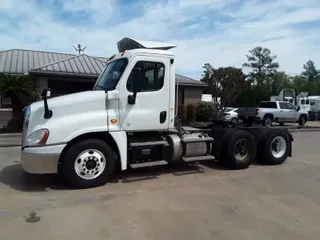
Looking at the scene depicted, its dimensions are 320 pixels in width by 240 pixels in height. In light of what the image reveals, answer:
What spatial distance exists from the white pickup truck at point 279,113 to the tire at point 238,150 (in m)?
14.4

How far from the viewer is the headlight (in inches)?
217

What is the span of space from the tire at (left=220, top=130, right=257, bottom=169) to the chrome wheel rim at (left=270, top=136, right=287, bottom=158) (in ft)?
3.03

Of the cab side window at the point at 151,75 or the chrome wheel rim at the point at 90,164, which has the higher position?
the cab side window at the point at 151,75

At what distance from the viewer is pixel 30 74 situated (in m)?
16.6

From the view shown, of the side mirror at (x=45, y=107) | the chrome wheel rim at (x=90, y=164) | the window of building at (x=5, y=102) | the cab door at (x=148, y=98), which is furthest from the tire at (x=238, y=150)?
the window of building at (x=5, y=102)

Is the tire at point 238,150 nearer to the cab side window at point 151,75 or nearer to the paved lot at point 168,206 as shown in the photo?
the paved lot at point 168,206

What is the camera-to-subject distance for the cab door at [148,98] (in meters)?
6.22

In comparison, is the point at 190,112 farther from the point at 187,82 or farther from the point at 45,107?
the point at 45,107

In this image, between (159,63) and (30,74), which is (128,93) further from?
(30,74)

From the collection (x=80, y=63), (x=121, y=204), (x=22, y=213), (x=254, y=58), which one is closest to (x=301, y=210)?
(x=121, y=204)

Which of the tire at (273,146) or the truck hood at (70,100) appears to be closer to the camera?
the truck hood at (70,100)

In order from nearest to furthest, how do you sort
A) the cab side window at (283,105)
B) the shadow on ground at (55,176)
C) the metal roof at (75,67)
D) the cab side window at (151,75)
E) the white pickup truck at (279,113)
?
the shadow on ground at (55,176) < the cab side window at (151,75) < the metal roof at (75,67) < the white pickup truck at (279,113) < the cab side window at (283,105)

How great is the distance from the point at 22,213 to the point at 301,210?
14.7 feet

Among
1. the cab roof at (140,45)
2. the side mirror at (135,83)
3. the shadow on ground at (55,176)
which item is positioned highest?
the cab roof at (140,45)
